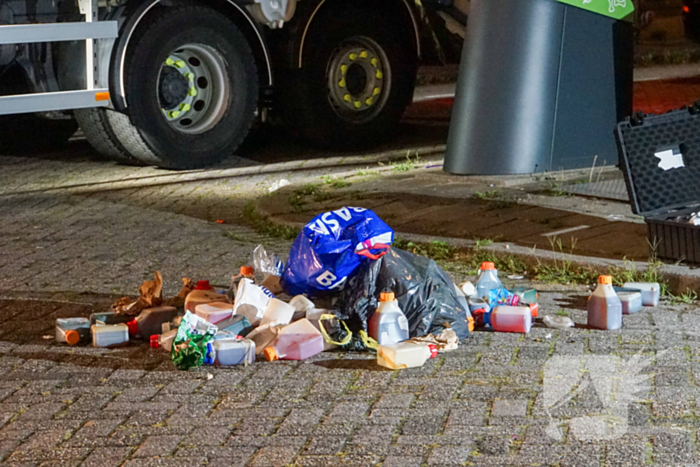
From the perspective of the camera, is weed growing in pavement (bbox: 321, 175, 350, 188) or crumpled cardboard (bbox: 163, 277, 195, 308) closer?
crumpled cardboard (bbox: 163, 277, 195, 308)

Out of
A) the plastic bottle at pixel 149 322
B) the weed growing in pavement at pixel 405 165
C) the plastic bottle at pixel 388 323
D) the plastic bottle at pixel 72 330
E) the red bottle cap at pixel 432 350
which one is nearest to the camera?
the red bottle cap at pixel 432 350

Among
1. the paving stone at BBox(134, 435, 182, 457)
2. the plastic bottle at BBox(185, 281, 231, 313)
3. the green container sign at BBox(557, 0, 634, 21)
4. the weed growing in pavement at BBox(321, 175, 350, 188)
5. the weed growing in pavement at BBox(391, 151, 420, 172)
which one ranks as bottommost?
the paving stone at BBox(134, 435, 182, 457)

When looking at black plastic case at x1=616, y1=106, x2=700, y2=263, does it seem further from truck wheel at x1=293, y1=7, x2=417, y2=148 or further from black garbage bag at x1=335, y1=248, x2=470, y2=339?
truck wheel at x1=293, y1=7, x2=417, y2=148

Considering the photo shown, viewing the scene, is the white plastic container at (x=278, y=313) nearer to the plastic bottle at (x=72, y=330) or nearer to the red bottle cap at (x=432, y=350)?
the red bottle cap at (x=432, y=350)

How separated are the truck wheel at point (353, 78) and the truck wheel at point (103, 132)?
1703 millimetres

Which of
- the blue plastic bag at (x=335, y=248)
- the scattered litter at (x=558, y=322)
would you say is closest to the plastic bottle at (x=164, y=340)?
the blue plastic bag at (x=335, y=248)

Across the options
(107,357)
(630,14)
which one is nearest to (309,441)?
(107,357)

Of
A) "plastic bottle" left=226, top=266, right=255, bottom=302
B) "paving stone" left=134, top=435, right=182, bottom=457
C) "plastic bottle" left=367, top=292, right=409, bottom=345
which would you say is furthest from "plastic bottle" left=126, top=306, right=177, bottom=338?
"paving stone" left=134, top=435, right=182, bottom=457

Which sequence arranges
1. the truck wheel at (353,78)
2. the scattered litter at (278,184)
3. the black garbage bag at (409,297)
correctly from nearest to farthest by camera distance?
the black garbage bag at (409,297)
the scattered litter at (278,184)
the truck wheel at (353,78)

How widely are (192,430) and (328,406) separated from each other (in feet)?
1.69

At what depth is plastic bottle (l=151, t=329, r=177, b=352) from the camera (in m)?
4.51

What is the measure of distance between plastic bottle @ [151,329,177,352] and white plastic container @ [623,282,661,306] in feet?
7.05

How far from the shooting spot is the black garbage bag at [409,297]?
4551mm

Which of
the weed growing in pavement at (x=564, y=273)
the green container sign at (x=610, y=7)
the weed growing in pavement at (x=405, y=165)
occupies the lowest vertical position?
the weed growing in pavement at (x=564, y=273)
